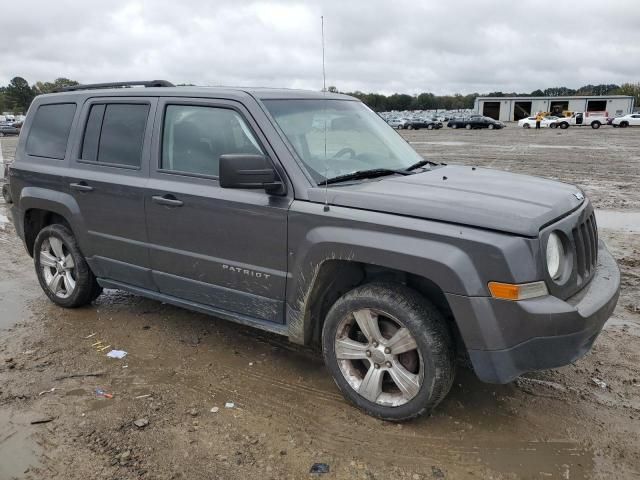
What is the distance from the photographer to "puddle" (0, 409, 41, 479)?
9.52 feet

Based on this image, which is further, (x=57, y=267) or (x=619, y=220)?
(x=619, y=220)

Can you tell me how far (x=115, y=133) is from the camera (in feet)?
14.2

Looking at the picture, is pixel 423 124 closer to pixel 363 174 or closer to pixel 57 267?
pixel 57 267

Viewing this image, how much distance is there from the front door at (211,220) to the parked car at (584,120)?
56.3 m

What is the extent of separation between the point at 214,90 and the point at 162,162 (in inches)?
25.7

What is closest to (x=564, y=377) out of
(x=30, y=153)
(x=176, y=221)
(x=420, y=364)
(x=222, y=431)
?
(x=420, y=364)

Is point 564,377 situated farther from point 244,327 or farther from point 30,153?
point 30,153

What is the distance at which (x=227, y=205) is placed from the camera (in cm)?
359

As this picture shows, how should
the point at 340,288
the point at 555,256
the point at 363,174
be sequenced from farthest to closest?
the point at 363,174 < the point at 340,288 < the point at 555,256

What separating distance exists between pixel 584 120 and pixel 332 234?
61968 millimetres

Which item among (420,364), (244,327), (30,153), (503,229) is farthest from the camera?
(30,153)

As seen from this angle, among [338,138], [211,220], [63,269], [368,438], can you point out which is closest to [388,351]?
[368,438]

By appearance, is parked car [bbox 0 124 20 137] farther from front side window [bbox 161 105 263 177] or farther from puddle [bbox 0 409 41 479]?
Answer: puddle [bbox 0 409 41 479]

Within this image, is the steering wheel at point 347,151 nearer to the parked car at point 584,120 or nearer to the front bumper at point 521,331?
the front bumper at point 521,331
